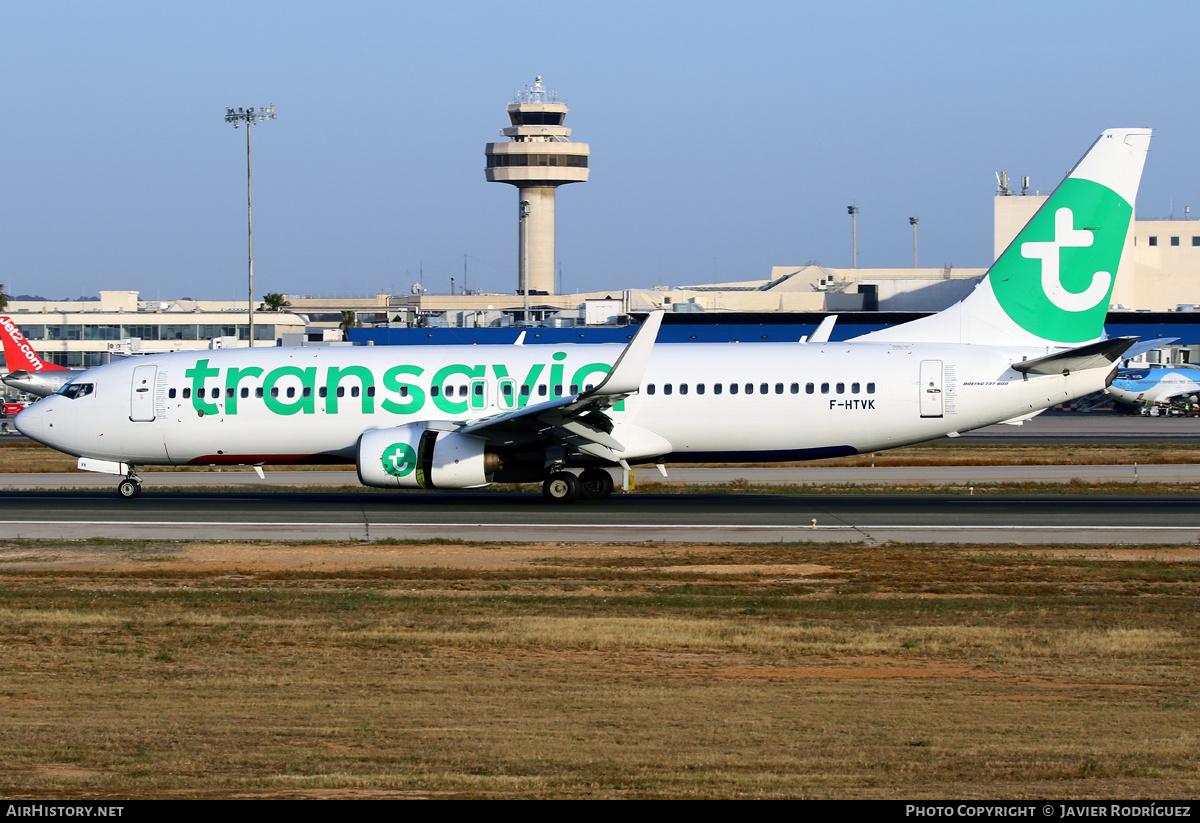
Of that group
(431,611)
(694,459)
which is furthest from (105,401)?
(431,611)

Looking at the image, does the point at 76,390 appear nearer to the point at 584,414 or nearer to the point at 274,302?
the point at 584,414

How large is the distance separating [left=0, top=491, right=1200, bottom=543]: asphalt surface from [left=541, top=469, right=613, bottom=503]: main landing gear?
Answer: 1.17 feet

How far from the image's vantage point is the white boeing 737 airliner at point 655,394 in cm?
2678

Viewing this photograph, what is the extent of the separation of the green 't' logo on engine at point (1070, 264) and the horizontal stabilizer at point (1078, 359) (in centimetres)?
127

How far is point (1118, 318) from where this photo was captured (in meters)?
75.0

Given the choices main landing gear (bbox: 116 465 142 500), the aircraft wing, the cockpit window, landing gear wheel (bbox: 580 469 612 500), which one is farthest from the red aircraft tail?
the aircraft wing

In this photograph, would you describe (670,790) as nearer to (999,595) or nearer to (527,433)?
(999,595)

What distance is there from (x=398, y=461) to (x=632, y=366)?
17.7 ft

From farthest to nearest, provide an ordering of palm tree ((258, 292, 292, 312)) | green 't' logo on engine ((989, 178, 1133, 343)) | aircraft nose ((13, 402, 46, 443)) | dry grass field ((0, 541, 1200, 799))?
palm tree ((258, 292, 292, 312))
aircraft nose ((13, 402, 46, 443))
green 't' logo on engine ((989, 178, 1133, 343))
dry grass field ((0, 541, 1200, 799))

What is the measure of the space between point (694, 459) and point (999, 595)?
11.6 metres

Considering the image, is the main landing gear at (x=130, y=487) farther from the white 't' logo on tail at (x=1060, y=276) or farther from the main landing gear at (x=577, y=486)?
the white 't' logo on tail at (x=1060, y=276)

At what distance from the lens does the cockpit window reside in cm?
2967

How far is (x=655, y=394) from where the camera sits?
90.7 ft

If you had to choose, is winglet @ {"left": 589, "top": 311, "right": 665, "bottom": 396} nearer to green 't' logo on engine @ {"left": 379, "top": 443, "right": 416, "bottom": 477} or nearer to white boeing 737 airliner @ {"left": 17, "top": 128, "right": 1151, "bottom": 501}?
white boeing 737 airliner @ {"left": 17, "top": 128, "right": 1151, "bottom": 501}
